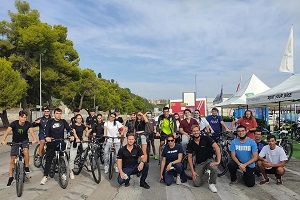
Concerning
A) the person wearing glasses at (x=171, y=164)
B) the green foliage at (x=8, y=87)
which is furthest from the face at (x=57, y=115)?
the green foliage at (x=8, y=87)

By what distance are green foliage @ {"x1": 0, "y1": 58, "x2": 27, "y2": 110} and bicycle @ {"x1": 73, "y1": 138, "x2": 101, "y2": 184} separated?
2088 centimetres

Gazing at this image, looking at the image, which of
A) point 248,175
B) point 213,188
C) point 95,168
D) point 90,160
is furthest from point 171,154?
point 90,160

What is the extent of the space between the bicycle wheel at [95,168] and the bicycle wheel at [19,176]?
5.40ft

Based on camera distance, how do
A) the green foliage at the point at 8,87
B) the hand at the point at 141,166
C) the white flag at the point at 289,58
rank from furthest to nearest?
1. the green foliage at the point at 8,87
2. the white flag at the point at 289,58
3. the hand at the point at 141,166

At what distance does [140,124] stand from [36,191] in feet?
14.7

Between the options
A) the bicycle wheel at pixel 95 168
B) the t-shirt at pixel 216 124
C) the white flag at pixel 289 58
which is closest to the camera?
the bicycle wheel at pixel 95 168

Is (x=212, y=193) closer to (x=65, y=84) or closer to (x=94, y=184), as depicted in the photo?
(x=94, y=184)

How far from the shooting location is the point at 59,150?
23.7 feet

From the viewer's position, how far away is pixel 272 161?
7078 mm

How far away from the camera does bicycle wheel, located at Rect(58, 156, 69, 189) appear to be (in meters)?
6.67

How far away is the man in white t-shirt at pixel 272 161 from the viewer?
22.6ft

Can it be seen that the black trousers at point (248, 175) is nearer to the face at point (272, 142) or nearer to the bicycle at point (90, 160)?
the face at point (272, 142)

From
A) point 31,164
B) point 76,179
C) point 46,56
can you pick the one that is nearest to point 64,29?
point 46,56

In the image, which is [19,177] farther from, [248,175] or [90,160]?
[248,175]
